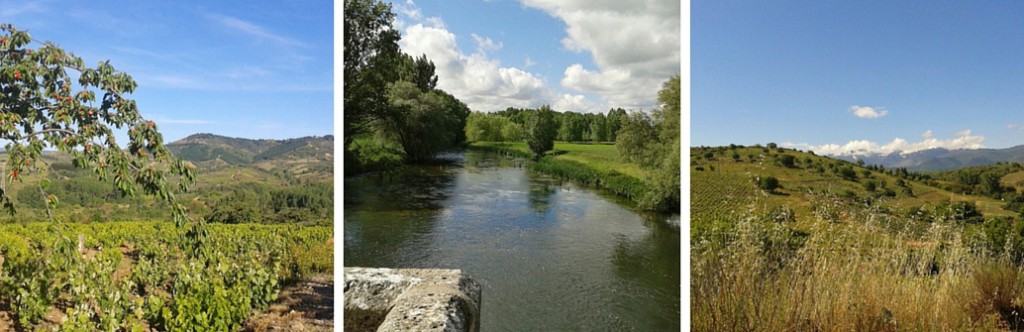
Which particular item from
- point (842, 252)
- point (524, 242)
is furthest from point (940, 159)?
point (524, 242)

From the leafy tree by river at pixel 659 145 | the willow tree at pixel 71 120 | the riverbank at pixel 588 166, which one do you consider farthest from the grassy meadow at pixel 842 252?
the willow tree at pixel 71 120

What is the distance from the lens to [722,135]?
3.73 m

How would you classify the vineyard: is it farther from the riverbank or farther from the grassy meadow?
the grassy meadow

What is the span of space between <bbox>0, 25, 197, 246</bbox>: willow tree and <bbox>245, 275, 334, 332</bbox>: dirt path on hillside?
2.40 ft

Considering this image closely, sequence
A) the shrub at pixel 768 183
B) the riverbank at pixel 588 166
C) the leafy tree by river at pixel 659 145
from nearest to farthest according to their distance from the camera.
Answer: the shrub at pixel 768 183 → the leafy tree by river at pixel 659 145 → the riverbank at pixel 588 166

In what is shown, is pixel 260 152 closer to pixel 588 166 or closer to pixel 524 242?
pixel 524 242

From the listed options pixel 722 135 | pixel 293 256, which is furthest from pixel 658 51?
pixel 293 256

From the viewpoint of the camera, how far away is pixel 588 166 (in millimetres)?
5051

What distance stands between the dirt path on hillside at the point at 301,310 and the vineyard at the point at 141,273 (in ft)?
0.22

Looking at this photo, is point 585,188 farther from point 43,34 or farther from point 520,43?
point 43,34

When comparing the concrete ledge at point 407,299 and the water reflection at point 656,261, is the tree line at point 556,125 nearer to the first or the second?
the water reflection at point 656,261

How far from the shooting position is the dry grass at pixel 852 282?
2.85 metres

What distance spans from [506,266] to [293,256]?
1.65m

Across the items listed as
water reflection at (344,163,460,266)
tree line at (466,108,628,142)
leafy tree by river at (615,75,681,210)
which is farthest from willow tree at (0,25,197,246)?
leafy tree by river at (615,75,681,210)
